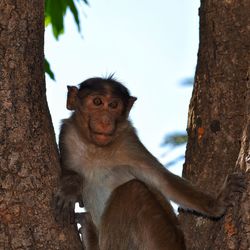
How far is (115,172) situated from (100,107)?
2.21 ft

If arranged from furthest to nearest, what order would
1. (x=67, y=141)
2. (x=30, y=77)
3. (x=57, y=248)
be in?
(x=67, y=141), (x=30, y=77), (x=57, y=248)

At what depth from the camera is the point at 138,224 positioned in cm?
573

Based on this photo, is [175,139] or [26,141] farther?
[175,139]

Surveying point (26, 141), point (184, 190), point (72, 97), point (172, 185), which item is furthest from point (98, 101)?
point (26, 141)

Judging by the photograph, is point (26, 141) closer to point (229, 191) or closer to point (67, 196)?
point (67, 196)

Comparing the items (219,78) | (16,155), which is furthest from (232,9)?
(16,155)

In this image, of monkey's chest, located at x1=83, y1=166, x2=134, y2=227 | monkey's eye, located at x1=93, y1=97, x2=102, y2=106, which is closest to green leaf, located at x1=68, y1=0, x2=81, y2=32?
monkey's eye, located at x1=93, y1=97, x2=102, y2=106

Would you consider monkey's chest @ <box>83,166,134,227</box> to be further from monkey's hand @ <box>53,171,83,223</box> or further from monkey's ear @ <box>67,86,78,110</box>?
monkey's ear @ <box>67,86,78,110</box>

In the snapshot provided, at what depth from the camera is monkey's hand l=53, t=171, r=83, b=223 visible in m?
4.33

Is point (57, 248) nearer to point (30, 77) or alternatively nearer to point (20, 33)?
point (30, 77)

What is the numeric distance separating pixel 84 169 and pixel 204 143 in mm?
1424

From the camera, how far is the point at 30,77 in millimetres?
4559

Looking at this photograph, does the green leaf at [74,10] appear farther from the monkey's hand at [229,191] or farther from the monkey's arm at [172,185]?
the monkey's hand at [229,191]

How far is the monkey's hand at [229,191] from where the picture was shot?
463cm
